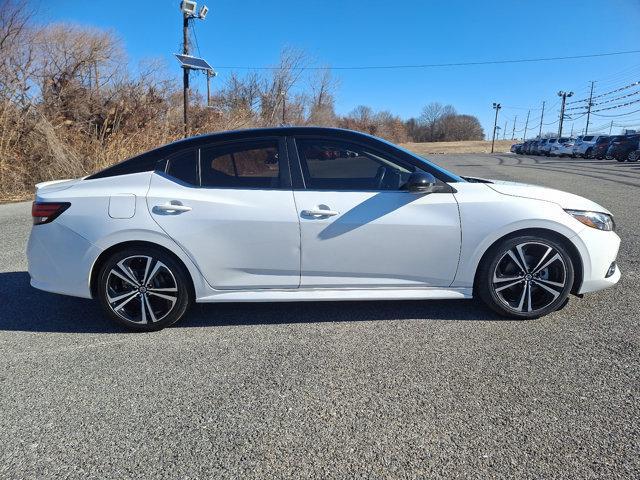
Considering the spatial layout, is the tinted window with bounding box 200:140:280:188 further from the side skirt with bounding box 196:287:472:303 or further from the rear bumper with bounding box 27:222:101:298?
the rear bumper with bounding box 27:222:101:298

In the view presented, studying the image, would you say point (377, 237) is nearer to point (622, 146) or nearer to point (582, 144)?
point (622, 146)

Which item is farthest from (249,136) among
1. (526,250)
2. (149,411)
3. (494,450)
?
(494,450)

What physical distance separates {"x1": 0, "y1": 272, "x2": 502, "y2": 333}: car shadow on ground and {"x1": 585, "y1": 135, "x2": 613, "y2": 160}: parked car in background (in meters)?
35.3

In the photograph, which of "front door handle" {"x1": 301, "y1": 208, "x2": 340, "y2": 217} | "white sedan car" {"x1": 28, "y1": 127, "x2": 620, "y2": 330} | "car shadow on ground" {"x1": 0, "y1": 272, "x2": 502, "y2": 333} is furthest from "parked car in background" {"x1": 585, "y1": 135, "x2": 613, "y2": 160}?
"front door handle" {"x1": 301, "y1": 208, "x2": 340, "y2": 217}

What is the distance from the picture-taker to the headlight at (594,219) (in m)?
3.46

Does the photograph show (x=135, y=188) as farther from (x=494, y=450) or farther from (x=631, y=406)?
(x=631, y=406)

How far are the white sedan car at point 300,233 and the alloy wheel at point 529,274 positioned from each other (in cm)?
1

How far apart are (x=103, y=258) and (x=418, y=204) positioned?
98.9 inches

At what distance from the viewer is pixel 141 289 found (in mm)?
3381

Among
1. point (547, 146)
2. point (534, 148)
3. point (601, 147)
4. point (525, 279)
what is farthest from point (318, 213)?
point (534, 148)

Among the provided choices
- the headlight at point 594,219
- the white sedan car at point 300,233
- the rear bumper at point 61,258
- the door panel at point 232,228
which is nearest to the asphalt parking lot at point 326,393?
the white sedan car at point 300,233

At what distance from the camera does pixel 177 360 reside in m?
2.99

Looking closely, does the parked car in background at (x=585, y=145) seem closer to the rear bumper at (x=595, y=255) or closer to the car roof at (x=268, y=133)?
the rear bumper at (x=595, y=255)

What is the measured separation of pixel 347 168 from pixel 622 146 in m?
33.0
